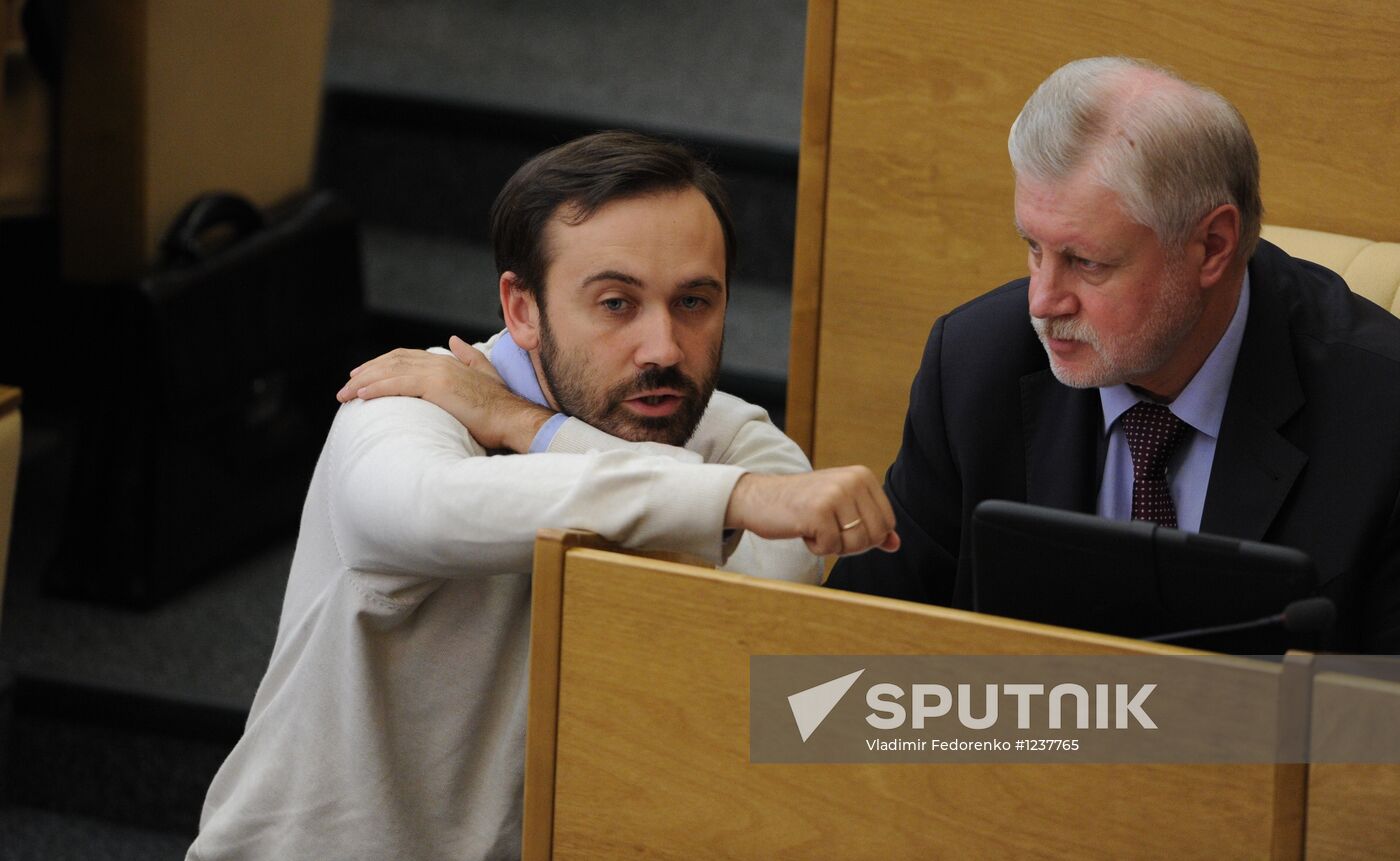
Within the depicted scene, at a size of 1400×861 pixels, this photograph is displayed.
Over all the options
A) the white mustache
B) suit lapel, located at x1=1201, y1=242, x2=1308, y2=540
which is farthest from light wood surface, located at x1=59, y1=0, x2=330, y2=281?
suit lapel, located at x1=1201, y1=242, x2=1308, y2=540

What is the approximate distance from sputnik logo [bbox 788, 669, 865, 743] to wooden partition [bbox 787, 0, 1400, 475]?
0.95 meters

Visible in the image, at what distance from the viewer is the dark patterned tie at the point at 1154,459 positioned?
5.34 feet

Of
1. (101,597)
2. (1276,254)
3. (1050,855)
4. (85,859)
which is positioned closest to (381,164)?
(101,597)

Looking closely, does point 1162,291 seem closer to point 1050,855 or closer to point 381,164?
point 1050,855

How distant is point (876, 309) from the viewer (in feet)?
7.04

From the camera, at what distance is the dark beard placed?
153 centimetres

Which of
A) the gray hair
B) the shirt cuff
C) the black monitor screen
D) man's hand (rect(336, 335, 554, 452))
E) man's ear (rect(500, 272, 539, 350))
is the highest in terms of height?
the gray hair

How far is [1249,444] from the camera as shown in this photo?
159 cm

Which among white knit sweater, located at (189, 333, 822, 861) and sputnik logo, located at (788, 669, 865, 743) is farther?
white knit sweater, located at (189, 333, 822, 861)

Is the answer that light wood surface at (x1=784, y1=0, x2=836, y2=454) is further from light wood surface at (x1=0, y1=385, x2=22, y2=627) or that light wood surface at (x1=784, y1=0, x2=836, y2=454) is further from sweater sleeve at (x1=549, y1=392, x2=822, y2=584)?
light wood surface at (x1=0, y1=385, x2=22, y2=627)

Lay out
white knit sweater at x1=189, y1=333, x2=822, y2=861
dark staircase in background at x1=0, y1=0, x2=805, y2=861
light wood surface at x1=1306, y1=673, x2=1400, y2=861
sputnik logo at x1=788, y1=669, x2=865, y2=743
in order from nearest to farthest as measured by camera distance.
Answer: light wood surface at x1=1306, y1=673, x2=1400, y2=861
sputnik logo at x1=788, y1=669, x2=865, y2=743
white knit sweater at x1=189, y1=333, x2=822, y2=861
dark staircase in background at x1=0, y1=0, x2=805, y2=861

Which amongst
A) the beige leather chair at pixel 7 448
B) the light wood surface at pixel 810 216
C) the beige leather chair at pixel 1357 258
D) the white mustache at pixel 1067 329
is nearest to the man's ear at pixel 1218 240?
the white mustache at pixel 1067 329

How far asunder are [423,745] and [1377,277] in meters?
1.02

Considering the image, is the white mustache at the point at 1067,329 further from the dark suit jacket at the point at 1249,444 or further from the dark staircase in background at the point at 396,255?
the dark staircase in background at the point at 396,255
